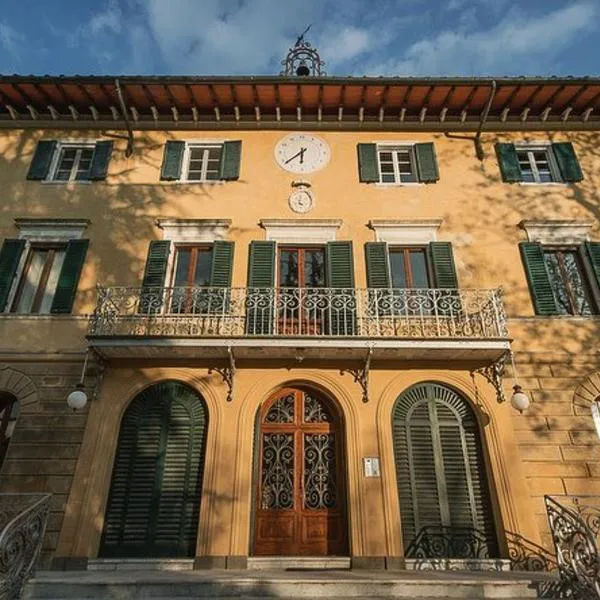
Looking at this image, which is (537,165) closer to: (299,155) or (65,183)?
(299,155)

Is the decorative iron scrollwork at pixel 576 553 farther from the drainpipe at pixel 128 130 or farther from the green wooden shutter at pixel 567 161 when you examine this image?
the drainpipe at pixel 128 130

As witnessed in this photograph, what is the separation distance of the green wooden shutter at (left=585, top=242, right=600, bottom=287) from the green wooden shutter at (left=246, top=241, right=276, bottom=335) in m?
7.36

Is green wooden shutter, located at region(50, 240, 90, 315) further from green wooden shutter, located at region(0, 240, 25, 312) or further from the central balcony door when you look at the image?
the central balcony door

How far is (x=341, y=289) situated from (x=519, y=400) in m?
4.04

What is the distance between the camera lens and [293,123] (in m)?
13.2

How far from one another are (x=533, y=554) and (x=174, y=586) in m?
6.15

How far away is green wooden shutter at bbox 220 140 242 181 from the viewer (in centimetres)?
1228

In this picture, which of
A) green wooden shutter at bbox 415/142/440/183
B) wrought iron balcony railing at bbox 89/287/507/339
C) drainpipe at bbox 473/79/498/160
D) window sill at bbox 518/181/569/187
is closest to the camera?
wrought iron balcony railing at bbox 89/287/507/339

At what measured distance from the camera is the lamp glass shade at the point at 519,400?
8.73 meters

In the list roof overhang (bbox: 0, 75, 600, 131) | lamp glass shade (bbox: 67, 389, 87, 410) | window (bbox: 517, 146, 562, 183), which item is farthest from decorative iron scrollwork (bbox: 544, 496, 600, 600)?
roof overhang (bbox: 0, 75, 600, 131)

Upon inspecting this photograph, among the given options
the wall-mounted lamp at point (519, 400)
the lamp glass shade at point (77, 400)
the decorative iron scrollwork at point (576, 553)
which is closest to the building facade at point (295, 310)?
the wall-mounted lamp at point (519, 400)

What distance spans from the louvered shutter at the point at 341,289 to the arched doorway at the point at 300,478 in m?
1.54

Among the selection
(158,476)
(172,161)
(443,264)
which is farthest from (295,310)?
(172,161)

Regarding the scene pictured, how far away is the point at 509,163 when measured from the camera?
1234 cm
